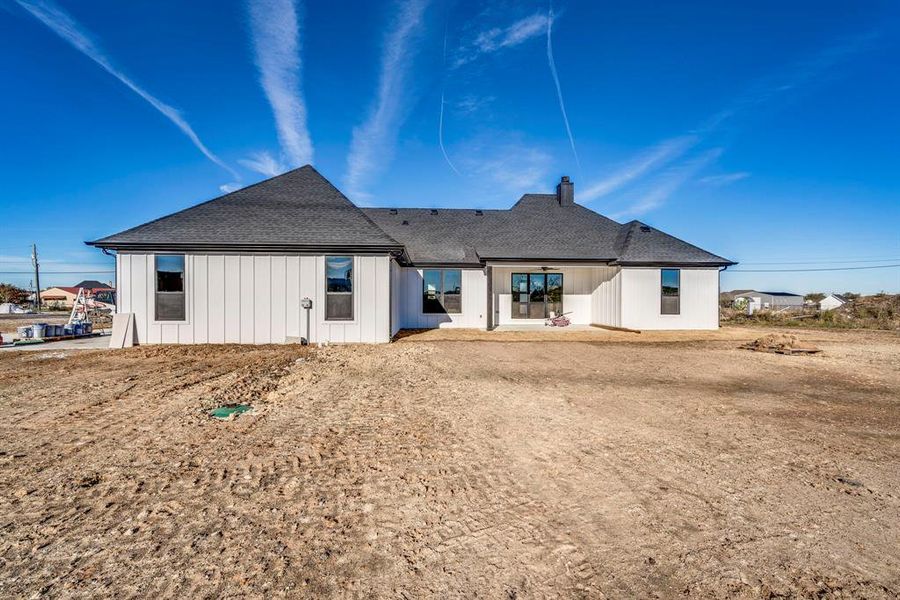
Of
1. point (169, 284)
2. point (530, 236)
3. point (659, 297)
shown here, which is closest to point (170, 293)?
point (169, 284)

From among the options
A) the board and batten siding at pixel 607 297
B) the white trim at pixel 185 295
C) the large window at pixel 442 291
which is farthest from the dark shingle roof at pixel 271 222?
the board and batten siding at pixel 607 297

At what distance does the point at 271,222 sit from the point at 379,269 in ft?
13.1

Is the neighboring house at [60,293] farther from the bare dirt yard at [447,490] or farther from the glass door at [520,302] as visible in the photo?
the bare dirt yard at [447,490]

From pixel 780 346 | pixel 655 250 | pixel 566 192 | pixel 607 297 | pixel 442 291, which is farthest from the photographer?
pixel 566 192

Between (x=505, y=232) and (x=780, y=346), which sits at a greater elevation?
(x=505, y=232)

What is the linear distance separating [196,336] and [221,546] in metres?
11.1

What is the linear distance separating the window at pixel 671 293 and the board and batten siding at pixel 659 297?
0.42ft

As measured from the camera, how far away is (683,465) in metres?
3.79

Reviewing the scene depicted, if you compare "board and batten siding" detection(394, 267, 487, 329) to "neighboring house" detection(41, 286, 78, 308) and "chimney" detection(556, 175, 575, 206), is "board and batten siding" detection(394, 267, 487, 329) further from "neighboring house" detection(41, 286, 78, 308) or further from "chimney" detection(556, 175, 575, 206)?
"neighboring house" detection(41, 286, 78, 308)

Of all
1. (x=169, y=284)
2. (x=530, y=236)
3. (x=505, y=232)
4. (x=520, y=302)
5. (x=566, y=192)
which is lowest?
(x=520, y=302)

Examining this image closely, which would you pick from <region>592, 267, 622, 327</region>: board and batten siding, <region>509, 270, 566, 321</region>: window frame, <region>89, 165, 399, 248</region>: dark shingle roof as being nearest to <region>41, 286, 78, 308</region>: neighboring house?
<region>89, 165, 399, 248</region>: dark shingle roof

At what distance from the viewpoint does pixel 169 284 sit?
11734 millimetres

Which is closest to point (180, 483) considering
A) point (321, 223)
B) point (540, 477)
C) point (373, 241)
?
point (540, 477)

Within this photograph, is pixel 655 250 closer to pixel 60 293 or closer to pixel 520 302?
pixel 520 302
